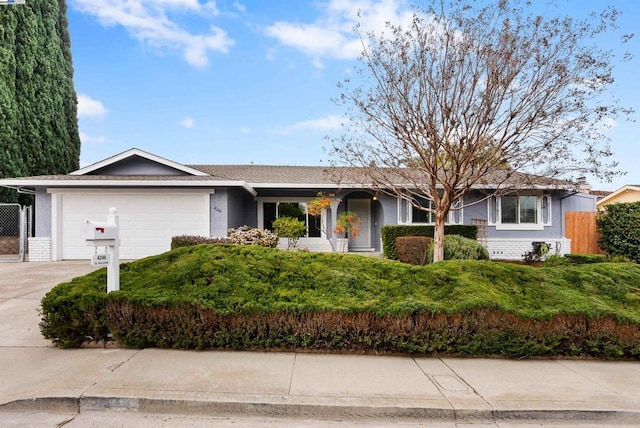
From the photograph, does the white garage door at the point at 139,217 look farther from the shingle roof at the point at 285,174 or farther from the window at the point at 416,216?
the window at the point at 416,216

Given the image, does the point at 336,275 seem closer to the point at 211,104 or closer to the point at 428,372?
A: the point at 428,372

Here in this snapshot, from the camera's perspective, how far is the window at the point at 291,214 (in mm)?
14758

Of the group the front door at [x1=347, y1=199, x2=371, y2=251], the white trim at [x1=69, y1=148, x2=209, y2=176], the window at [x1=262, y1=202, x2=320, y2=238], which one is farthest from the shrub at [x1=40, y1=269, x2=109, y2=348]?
the front door at [x1=347, y1=199, x2=371, y2=251]

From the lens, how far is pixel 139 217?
1209cm

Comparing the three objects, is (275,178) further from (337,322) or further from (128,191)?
(337,322)

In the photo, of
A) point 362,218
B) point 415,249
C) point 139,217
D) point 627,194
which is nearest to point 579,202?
point 627,194

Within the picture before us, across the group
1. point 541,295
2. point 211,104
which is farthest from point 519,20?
point 211,104

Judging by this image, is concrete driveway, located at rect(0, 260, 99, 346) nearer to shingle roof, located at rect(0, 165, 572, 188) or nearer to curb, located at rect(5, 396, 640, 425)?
curb, located at rect(5, 396, 640, 425)

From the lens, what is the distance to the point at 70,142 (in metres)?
20.8

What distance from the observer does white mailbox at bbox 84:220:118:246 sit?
161 inches

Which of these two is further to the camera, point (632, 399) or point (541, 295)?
point (541, 295)

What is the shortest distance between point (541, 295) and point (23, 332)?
7056mm

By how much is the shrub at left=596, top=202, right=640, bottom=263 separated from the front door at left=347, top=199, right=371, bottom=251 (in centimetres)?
894

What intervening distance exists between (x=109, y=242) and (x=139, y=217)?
849 cm
